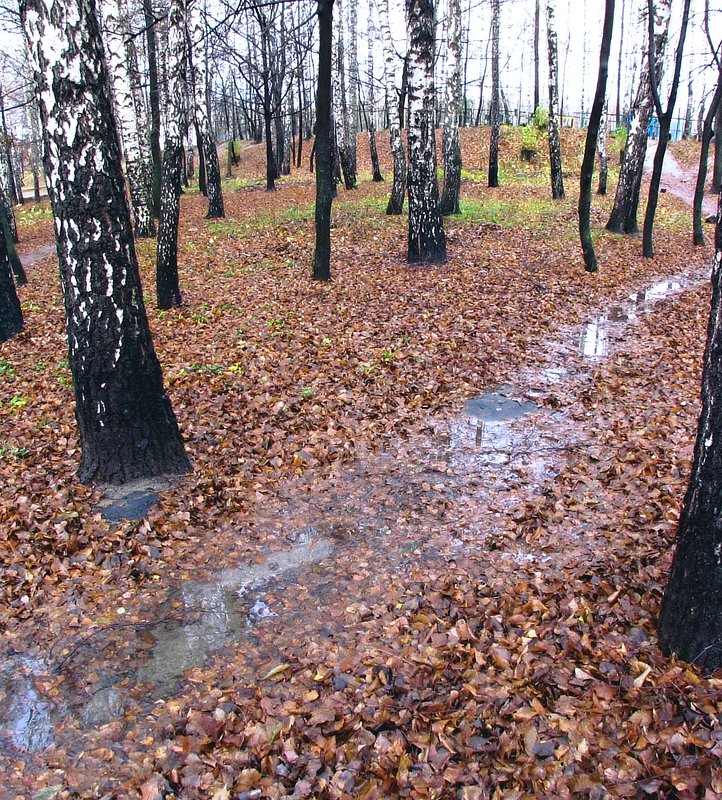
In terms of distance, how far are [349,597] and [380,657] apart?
2.41ft

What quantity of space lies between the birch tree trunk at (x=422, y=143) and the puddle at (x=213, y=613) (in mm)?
9074

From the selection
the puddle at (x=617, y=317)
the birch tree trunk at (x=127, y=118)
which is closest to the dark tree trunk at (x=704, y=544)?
the puddle at (x=617, y=317)

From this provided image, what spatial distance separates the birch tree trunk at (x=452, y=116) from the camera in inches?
702

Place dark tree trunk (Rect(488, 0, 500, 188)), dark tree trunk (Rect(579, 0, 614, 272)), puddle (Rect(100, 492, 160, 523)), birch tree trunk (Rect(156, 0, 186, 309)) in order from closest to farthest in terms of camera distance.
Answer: puddle (Rect(100, 492, 160, 523)) → birch tree trunk (Rect(156, 0, 186, 309)) → dark tree trunk (Rect(579, 0, 614, 272)) → dark tree trunk (Rect(488, 0, 500, 188))

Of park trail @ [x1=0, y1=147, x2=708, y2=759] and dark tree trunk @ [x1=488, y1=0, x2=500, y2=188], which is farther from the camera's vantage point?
dark tree trunk @ [x1=488, y1=0, x2=500, y2=188]

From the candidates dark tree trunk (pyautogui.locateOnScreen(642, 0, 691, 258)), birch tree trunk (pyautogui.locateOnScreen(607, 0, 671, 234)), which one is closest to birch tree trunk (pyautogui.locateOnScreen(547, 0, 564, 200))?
birch tree trunk (pyautogui.locateOnScreen(607, 0, 671, 234))

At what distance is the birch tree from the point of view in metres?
17.8

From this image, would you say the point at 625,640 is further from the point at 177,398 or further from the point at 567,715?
the point at 177,398

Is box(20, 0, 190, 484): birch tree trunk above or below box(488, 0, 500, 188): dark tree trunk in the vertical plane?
below

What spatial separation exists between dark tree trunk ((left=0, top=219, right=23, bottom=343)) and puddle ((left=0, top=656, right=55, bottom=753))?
779 centimetres

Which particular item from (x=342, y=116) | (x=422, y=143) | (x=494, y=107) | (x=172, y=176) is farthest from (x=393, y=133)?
(x=172, y=176)

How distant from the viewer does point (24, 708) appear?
374 centimetres

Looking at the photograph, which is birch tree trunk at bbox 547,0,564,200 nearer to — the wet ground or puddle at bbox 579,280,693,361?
puddle at bbox 579,280,693,361

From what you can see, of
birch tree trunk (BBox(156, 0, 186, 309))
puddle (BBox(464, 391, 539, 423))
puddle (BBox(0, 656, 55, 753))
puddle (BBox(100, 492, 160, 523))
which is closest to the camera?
puddle (BBox(0, 656, 55, 753))
